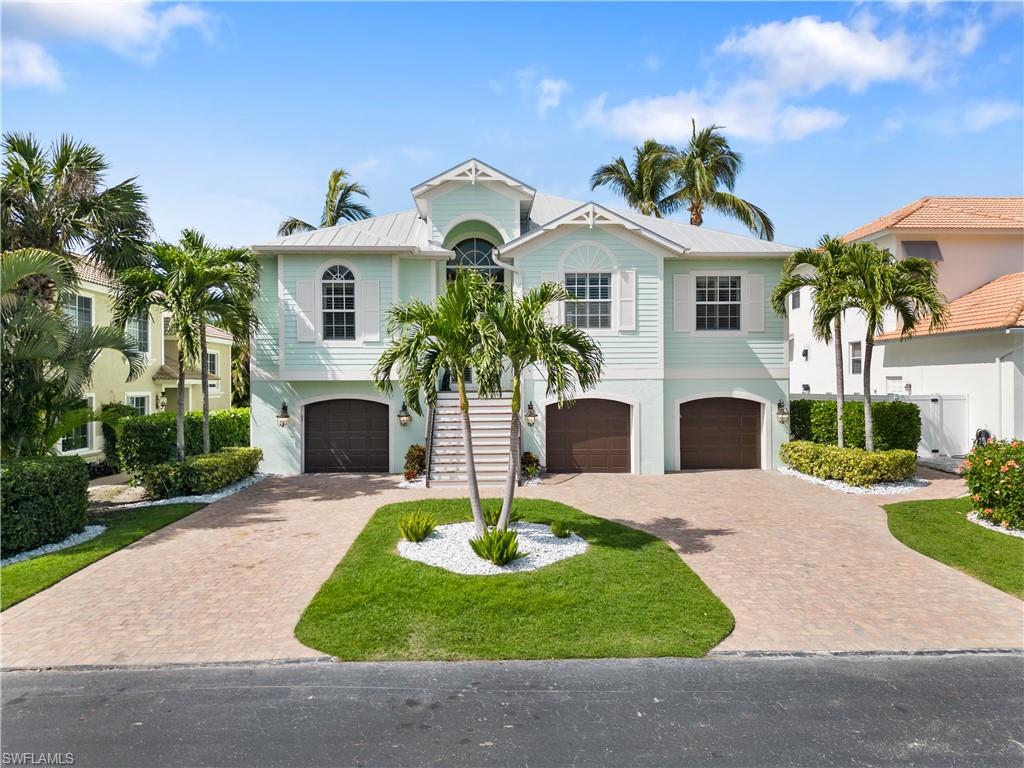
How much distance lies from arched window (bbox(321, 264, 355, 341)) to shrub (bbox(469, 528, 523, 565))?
10466 mm

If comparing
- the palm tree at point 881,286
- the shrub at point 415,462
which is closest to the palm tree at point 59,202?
the shrub at point 415,462

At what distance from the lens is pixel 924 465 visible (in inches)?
725

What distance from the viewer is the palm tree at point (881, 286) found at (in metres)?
14.5

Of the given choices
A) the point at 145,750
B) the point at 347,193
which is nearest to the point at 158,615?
the point at 145,750

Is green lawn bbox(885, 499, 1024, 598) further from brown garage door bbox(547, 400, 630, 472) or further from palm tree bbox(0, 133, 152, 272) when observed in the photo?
palm tree bbox(0, 133, 152, 272)

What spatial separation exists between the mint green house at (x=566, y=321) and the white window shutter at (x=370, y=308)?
0.04 meters

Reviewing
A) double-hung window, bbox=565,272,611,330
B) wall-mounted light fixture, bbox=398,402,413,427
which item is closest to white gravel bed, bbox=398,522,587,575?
wall-mounted light fixture, bbox=398,402,413,427

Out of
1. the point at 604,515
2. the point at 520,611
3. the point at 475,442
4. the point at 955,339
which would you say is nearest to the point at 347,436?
the point at 475,442

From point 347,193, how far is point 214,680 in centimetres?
2762

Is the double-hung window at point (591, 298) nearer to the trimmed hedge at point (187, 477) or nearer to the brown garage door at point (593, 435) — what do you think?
the brown garage door at point (593, 435)

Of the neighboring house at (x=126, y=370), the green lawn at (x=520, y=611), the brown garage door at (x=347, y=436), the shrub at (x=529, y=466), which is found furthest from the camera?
the neighboring house at (x=126, y=370)

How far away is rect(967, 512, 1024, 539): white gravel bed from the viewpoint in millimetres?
11008

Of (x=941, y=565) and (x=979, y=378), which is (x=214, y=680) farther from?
(x=979, y=378)

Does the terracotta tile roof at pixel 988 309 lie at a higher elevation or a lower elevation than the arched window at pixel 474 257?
lower
